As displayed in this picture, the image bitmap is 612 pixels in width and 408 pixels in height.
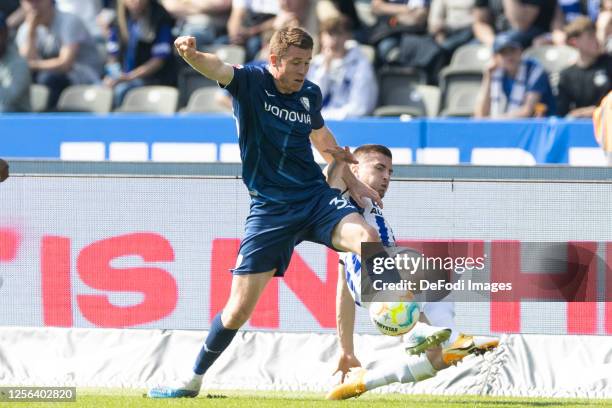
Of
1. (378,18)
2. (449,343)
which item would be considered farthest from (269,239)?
(378,18)

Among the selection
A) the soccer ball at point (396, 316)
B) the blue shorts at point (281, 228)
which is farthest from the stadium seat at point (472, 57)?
the soccer ball at point (396, 316)

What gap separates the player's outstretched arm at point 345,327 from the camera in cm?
791

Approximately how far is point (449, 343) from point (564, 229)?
4.73 ft

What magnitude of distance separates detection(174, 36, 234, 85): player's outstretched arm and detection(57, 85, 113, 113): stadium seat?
6905mm

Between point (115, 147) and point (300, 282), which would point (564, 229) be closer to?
point (300, 282)

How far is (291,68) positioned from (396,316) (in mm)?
1555

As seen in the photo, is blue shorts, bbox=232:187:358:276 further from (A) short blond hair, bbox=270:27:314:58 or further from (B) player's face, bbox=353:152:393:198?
(A) short blond hair, bbox=270:27:314:58

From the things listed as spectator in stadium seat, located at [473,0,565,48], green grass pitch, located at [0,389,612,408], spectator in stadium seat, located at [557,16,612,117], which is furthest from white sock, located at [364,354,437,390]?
spectator in stadium seat, located at [473,0,565,48]

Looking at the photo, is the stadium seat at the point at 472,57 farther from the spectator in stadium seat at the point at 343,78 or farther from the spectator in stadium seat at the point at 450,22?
the spectator in stadium seat at the point at 343,78

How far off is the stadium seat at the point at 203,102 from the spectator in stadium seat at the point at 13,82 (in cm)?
170

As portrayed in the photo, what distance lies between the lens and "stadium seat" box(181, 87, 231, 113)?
1344 centimetres

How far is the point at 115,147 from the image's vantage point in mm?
11594

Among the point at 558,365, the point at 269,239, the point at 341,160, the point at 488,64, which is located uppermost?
the point at 488,64

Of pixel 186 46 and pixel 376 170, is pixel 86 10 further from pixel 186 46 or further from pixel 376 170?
pixel 186 46
